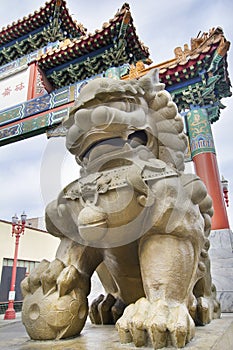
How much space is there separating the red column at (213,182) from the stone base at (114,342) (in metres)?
2.16

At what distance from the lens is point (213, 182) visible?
3406 mm

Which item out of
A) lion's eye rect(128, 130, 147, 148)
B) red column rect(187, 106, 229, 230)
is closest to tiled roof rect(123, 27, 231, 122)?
red column rect(187, 106, 229, 230)

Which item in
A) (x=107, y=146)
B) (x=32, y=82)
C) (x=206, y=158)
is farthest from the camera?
(x=32, y=82)

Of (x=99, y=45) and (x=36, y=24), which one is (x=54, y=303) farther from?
(x=36, y=24)

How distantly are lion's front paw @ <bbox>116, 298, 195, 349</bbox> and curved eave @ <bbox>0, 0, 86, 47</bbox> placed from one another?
7.46 m

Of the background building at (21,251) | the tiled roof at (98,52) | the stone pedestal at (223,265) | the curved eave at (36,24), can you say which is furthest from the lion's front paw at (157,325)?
the background building at (21,251)

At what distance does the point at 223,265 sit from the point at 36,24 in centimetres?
705

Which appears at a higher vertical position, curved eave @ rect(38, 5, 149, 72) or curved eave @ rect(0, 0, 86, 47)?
curved eave @ rect(0, 0, 86, 47)

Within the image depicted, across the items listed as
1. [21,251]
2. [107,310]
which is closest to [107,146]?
[107,310]

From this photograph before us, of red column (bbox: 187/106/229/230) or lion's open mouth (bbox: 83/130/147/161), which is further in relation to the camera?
red column (bbox: 187/106/229/230)

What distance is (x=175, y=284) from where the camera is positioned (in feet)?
3.22

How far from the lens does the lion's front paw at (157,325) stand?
0.83 m

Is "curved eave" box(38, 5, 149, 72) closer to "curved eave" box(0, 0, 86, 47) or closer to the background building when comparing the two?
"curved eave" box(0, 0, 86, 47)

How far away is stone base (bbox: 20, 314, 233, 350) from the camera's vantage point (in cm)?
87
